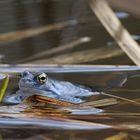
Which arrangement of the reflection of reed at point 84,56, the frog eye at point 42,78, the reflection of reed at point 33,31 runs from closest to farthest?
the frog eye at point 42,78 < the reflection of reed at point 84,56 < the reflection of reed at point 33,31

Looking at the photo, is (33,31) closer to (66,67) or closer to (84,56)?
(84,56)

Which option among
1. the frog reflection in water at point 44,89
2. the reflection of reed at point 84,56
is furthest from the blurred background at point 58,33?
the frog reflection in water at point 44,89

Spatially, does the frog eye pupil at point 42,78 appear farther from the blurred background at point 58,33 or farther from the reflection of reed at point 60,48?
the reflection of reed at point 60,48

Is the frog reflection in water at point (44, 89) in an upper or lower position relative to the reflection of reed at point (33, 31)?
lower

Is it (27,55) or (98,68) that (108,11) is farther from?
(27,55)

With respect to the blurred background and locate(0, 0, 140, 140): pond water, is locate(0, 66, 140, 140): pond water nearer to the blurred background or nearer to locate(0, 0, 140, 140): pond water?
locate(0, 0, 140, 140): pond water

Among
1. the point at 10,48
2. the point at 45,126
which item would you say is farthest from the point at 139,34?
the point at 45,126

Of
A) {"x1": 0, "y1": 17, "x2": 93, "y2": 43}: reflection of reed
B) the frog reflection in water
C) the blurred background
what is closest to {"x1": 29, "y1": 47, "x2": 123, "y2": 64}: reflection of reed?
the blurred background

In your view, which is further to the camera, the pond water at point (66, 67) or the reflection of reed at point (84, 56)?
the reflection of reed at point (84, 56)
